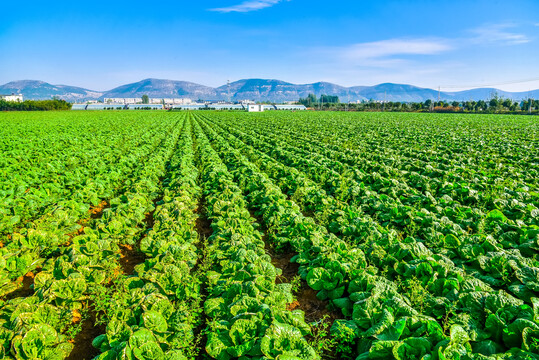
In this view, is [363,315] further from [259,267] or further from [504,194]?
[504,194]

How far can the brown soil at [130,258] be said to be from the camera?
18.7 ft

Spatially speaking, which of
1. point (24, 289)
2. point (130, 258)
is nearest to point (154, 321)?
point (130, 258)

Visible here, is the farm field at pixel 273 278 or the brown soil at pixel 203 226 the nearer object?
the farm field at pixel 273 278

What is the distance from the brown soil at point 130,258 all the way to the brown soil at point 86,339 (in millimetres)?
1222

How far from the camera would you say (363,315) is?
3564 mm

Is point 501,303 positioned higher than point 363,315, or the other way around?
point 501,303

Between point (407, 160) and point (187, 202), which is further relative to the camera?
point (407, 160)

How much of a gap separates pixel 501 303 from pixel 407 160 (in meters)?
11.1

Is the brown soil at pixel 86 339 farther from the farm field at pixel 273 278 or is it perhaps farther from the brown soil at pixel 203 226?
the brown soil at pixel 203 226

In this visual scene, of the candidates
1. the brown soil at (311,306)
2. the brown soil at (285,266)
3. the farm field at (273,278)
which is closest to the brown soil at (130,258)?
the farm field at (273,278)

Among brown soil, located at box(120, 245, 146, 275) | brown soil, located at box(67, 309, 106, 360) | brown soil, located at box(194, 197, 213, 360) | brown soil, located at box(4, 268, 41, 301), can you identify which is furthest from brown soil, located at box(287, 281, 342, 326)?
brown soil, located at box(4, 268, 41, 301)

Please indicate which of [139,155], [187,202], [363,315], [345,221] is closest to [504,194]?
[345,221]

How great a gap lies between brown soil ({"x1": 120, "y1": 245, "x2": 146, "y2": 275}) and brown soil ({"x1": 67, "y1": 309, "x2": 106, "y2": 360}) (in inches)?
48.1

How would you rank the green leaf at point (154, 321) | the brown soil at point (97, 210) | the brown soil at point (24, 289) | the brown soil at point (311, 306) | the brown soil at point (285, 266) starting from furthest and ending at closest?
the brown soil at point (97, 210) < the brown soil at point (285, 266) < the brown soil at point (24, 289) < the brown soil at point (311, 306) < the green leaf at point (154, 321)
